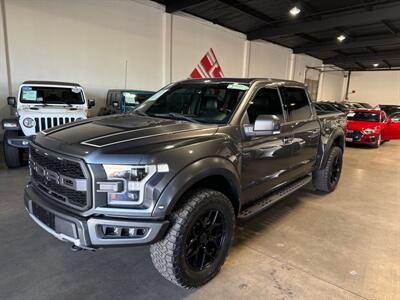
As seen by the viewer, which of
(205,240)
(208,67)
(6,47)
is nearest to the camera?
(205,240)

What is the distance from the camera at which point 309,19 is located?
11859 millimetres

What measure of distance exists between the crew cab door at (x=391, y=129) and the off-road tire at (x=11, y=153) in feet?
36.4

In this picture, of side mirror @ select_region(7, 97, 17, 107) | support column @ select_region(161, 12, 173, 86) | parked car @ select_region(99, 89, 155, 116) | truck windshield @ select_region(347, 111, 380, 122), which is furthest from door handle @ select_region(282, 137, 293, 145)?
support column @ select_region(161, 12, 173, 86)

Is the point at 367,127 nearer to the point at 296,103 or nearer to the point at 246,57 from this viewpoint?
the point at 296,103

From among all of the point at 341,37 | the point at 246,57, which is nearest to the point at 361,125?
the point at 341,37

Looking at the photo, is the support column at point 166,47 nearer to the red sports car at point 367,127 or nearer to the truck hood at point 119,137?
the red sports car at point 367,127

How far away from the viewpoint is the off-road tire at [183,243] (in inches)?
76.4

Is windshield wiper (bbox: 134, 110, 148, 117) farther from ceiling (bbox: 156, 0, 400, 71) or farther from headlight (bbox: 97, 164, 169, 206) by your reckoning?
ceiling (bbox: 156, 0, 400, 71)

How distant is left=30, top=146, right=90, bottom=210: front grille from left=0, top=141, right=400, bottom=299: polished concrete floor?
0.74m

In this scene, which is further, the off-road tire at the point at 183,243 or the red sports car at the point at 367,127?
the red sports car at the point at 367,127

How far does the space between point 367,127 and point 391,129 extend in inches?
73.5

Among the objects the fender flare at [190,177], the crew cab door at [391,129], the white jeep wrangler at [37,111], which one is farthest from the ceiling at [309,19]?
the fender flare at [190,177]

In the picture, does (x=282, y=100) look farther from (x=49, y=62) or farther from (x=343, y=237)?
(x=49, y=62)

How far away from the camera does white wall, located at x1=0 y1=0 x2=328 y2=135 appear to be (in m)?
7.66
